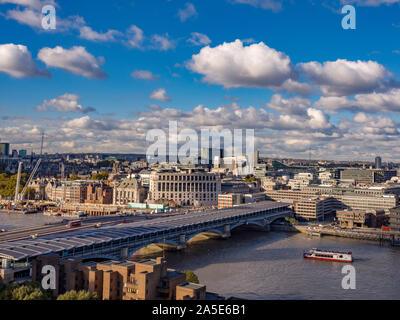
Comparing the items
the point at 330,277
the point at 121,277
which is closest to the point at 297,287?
the point at 330,277

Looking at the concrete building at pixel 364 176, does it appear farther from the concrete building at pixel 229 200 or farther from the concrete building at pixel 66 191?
the concrete building at pixel 66 191

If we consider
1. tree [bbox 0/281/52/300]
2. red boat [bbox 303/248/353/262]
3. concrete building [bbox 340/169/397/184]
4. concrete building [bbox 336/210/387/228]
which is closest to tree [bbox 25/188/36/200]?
concrete building [bbox 336/210/387/228]

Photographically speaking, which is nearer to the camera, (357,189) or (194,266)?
(194,266)

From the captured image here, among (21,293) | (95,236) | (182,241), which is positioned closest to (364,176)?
(182,241)

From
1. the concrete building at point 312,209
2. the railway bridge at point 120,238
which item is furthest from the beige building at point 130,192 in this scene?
the railway bridge at point 120,238

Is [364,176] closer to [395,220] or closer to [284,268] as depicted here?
[395,220]

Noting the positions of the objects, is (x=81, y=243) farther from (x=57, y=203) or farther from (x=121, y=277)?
(x=57, y=203)
